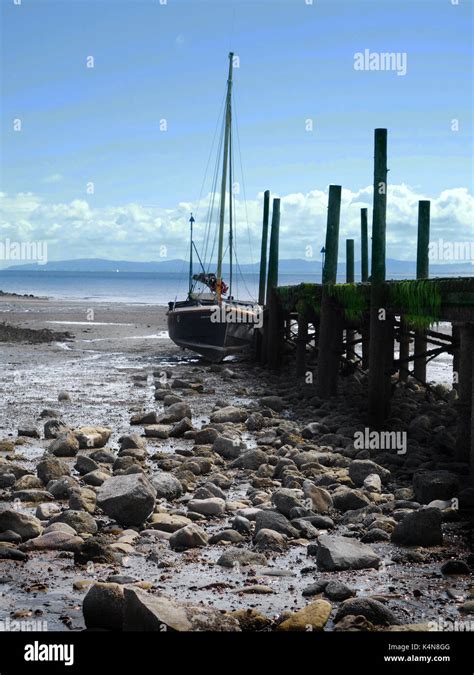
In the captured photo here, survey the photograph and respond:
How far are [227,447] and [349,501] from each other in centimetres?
364

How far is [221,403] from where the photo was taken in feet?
66.5

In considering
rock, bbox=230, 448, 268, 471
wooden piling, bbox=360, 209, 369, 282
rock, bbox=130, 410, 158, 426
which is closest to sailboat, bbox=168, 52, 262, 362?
wooden piling, bbox=360, 209, 369, 282

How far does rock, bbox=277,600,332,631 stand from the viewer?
22.8 feet

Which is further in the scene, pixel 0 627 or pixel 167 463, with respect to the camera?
pixel 167 463

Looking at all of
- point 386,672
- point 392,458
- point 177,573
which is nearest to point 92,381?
point 392,458

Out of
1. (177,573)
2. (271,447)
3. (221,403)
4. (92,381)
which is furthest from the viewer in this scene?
(92,381)

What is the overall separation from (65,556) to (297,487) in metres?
3.49

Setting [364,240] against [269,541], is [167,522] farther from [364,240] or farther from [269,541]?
[364,240]

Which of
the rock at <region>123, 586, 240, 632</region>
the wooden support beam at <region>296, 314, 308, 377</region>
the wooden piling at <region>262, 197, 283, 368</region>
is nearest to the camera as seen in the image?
the rock at <region>123, 586, 240, 632</region>

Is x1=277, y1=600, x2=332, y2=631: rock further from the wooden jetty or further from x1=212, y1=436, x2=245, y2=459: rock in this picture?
x1=212, y1=436, x2=245, y2=459: rock

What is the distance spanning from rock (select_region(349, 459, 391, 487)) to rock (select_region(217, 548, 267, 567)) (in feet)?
11.2

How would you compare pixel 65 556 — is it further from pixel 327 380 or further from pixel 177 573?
pixel 327 380

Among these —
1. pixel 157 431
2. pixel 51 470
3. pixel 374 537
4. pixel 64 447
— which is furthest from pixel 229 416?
pixel 374 537

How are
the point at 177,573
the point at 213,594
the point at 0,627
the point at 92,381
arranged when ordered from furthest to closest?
1. the point at 92,381
2. the point at 177,573
3. the point at 213,594
4. the point at 0,627
